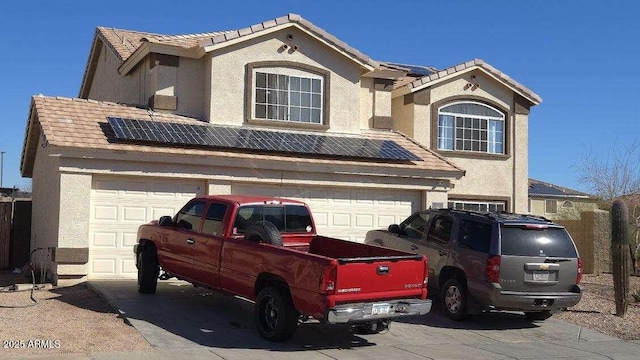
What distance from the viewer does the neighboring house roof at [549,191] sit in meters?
41.8

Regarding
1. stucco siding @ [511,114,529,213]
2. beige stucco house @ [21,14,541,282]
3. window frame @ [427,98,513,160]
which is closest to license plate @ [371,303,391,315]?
beige stucco house @ [21,14,541,282]

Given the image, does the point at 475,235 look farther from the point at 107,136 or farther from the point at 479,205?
the point at 479,205

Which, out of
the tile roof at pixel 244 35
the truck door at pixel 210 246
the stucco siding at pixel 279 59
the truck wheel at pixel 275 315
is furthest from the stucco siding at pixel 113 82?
the truck wheel at pixel 275 315

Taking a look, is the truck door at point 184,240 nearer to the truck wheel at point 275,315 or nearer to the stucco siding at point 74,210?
the truck wheel at point 275,315

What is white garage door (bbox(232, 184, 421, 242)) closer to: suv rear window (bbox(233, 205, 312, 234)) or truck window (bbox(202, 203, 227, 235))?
suv rear window (bbox(233, 205, 312, 234))

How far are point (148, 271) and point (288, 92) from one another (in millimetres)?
7380

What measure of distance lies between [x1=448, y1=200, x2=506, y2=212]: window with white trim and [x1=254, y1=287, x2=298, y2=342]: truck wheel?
40.2 feet

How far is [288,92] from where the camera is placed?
18.7 metres

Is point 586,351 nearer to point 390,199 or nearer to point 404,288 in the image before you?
point 404,288

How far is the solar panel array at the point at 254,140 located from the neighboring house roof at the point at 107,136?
153 mm

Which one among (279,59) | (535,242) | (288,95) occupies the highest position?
(279,59)

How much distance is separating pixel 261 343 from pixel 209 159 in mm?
6373

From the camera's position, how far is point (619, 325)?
13180 mm

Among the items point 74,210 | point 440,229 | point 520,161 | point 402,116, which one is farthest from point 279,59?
point 520,161
